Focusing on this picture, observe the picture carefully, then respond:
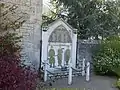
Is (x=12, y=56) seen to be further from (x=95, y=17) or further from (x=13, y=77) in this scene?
(x=95, y=17)

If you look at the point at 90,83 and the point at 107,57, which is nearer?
the point at 90,83

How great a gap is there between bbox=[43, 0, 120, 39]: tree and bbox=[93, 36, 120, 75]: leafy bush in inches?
68.8

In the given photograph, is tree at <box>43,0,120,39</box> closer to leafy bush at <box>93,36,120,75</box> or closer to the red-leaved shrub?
leafy bush at <box>93,36,120,75</box>

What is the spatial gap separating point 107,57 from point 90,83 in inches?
94.3

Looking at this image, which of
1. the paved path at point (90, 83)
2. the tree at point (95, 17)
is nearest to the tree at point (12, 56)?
the paved path at point (90, 83)

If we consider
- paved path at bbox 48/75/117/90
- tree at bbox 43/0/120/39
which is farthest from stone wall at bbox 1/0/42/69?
tree at bbox 43/0/120/39

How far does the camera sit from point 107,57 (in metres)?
11.7

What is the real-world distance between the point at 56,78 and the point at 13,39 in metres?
2.12

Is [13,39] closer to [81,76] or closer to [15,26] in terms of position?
[15,26]

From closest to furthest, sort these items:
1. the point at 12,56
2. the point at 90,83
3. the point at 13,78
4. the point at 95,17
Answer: the point at 13,78 → the point at 12,56 → the point at 90,83 → the point at 95,17

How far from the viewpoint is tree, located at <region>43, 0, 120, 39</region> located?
13.9 metres

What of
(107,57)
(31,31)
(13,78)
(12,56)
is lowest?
(13,78)

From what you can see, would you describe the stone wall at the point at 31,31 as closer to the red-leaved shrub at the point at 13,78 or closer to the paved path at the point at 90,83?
the paved path at the point at 90,83

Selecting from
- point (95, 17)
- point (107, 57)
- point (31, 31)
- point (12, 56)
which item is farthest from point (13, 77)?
point (95, 17)
